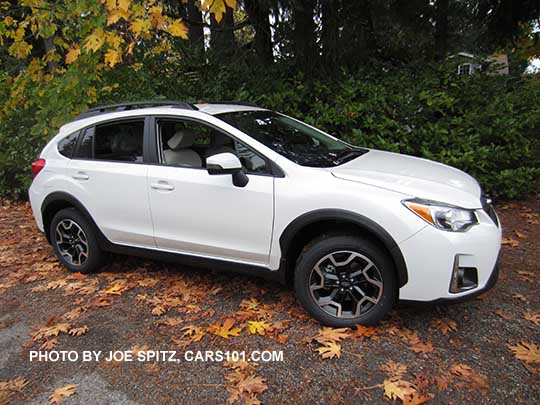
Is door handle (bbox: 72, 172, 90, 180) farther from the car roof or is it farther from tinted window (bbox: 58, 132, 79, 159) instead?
the car roof

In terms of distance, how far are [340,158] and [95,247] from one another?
2.55 meters

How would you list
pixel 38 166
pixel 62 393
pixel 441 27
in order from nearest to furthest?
pixel 62 393 → pixel 38 166 → pixel 441 27

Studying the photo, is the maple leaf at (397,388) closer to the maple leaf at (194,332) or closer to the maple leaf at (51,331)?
the maple leaf at (194,332)

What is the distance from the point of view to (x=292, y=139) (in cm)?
366

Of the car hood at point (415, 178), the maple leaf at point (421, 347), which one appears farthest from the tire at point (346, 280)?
the car hood at point (415, 178)

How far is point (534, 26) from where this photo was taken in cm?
736

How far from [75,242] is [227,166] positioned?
2.21m

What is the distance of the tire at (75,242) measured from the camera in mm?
4086

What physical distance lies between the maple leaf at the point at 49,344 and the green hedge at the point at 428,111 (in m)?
3.32

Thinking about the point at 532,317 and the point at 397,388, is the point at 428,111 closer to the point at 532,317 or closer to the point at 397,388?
the point at 532,317

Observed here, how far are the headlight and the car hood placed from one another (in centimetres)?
5

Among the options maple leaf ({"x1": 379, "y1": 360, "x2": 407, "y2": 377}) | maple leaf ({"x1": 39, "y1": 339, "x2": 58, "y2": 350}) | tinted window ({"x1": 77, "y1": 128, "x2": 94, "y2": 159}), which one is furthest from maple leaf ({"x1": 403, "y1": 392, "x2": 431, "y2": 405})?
tinted window ({"x1": 77, "y1": 128, "x2": 94, "y2": 159})

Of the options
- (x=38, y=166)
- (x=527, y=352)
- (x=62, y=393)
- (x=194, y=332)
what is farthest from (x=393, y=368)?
(x=38, y=166)

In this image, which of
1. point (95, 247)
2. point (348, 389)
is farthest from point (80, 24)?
point (348, 389)
